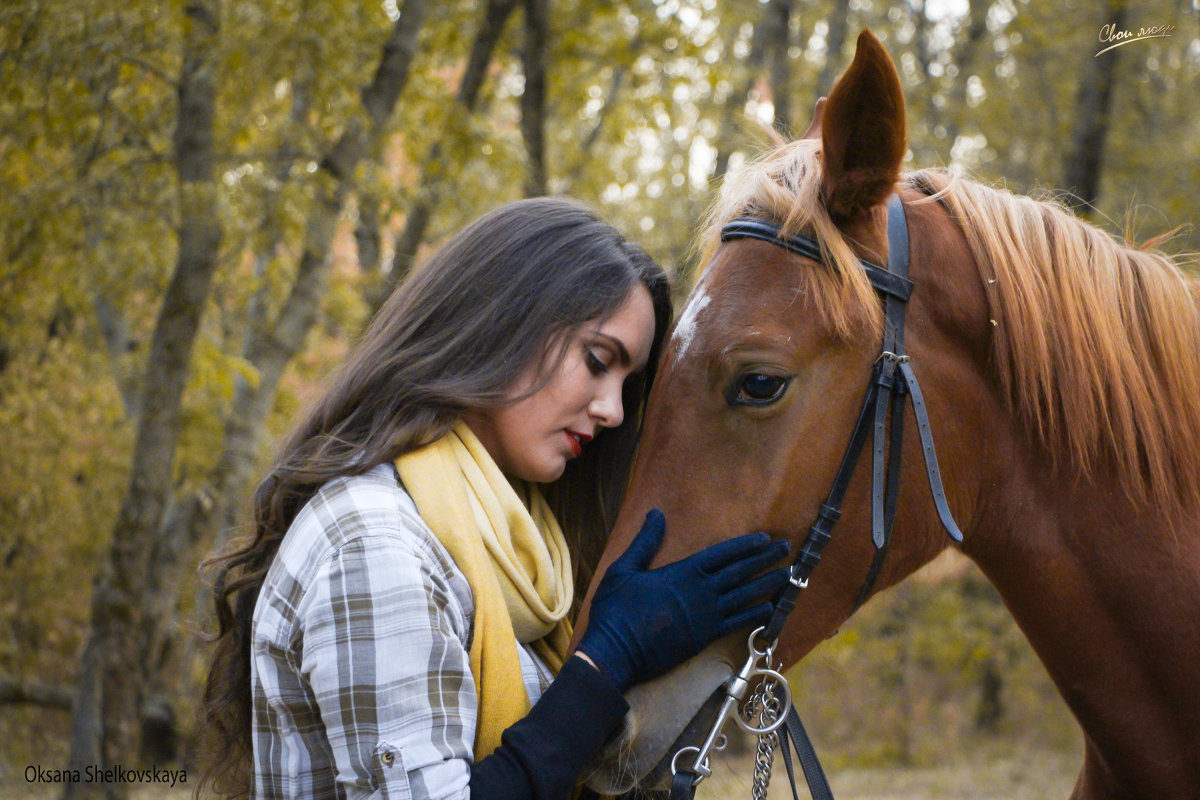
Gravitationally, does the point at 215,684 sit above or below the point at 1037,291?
below

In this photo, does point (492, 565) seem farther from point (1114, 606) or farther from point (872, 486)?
point (1114, 606)

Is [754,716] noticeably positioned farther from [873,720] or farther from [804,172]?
[873,720]

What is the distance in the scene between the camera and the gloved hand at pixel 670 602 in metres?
1.65

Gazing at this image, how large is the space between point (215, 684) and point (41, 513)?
6.92 m

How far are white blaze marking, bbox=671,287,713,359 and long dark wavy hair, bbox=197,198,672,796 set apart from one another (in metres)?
0.20

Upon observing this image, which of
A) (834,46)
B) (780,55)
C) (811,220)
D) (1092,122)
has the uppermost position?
(834,46)

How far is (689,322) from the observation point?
1.84 meters

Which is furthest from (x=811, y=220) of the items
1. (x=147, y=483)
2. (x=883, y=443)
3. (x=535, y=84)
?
(x=535, y=84)

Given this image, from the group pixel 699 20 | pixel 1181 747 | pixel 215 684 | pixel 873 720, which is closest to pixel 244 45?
pixel 215 684

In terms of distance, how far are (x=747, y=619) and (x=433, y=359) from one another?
0.82 meters

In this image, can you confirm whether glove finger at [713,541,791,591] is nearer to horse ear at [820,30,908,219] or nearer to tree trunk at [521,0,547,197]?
horse ear at [820,30,908,219]

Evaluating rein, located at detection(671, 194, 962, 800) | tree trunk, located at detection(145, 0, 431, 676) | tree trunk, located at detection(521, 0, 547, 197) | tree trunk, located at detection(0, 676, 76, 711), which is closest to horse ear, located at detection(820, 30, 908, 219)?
rein, located at detection(671, 194, 962, 800)

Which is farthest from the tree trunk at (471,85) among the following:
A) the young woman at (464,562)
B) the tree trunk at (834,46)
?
the young woman at (464,562)

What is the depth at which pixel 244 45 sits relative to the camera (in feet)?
16.4
